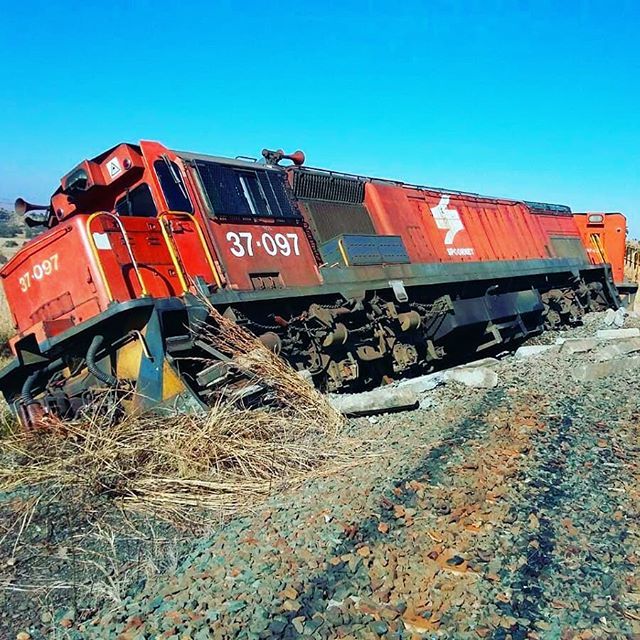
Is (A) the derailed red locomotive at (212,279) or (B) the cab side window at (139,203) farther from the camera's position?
(B) the cab side window at (139,203)

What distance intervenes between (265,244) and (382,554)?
5.24 meters

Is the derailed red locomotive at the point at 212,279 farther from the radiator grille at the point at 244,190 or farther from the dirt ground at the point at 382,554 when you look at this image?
the dirt ground at the point at 382,554

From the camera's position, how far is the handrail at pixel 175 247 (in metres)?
6.91

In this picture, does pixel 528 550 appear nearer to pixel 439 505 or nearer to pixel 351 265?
pixel 439 505

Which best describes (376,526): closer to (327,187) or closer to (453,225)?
(327,187)

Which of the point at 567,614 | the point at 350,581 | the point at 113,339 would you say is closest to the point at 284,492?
the point at 350,581

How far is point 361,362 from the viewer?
30.2 feet

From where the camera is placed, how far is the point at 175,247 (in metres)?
6.99

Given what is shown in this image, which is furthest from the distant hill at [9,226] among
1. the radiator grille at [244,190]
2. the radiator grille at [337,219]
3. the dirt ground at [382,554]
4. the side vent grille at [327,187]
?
the dirt ground at [382,554]

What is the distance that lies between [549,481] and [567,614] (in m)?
1.60

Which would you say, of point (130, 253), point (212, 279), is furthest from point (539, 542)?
point (130, 253)

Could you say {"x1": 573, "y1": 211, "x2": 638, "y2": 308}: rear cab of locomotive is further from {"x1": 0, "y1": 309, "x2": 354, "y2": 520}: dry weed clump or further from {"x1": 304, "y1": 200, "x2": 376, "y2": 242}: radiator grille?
{"x1": 0, "y1": 309, "x2": 354, "y2": 520}: dry weed clump

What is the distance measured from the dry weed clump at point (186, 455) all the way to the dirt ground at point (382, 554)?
23 centimetres

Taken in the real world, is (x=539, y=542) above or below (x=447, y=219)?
below
